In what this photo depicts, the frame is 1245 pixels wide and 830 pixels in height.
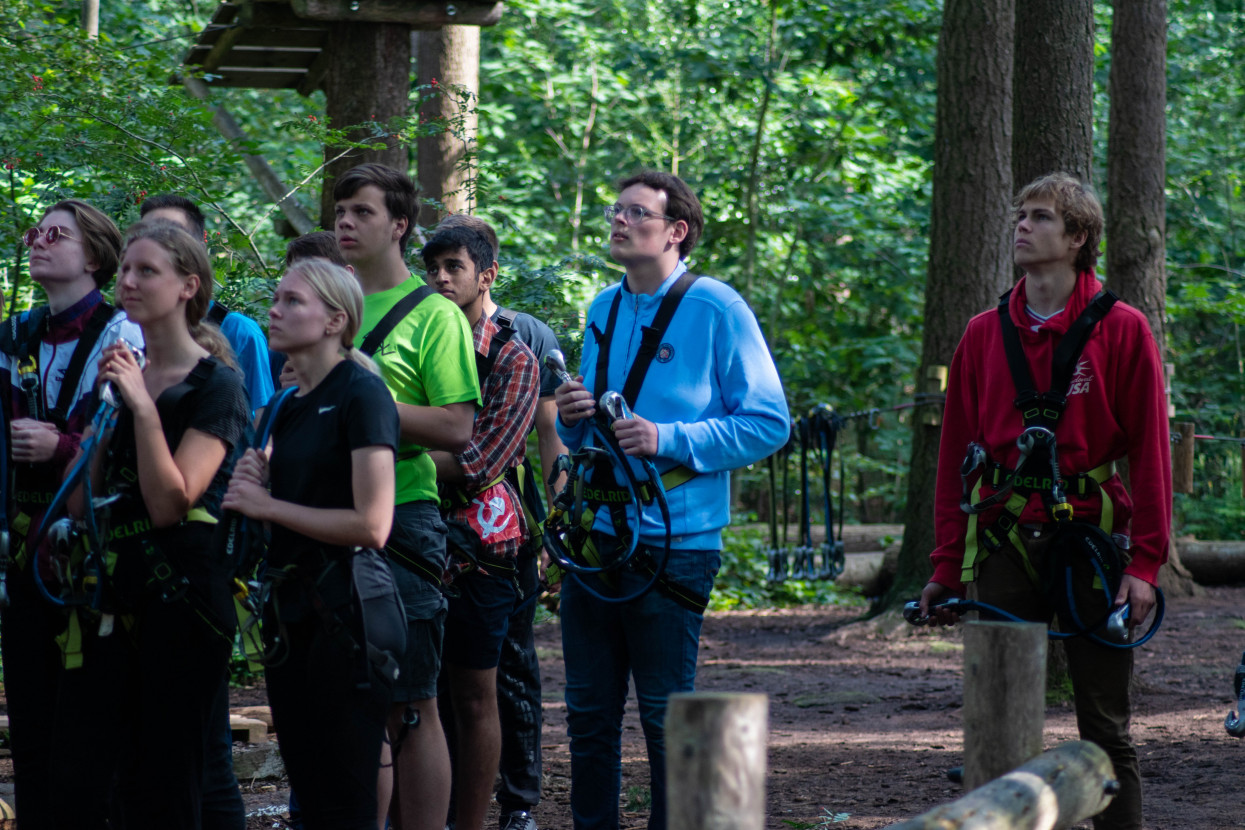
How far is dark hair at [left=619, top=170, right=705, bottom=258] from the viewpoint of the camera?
391 cm

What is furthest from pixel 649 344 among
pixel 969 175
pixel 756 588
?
pixel 756 588

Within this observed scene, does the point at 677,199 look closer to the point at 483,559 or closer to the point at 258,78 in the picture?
the point at 483,559

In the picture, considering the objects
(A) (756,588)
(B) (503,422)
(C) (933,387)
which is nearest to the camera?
(B) (503,422)

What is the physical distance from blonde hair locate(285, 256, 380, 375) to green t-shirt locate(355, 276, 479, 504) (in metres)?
0.50

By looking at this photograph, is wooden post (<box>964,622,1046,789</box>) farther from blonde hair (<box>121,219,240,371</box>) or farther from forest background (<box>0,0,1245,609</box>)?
forest background (<box>0,0,1245,609</box>)

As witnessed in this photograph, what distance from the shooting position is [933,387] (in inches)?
373

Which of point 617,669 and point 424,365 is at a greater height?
point 424,365

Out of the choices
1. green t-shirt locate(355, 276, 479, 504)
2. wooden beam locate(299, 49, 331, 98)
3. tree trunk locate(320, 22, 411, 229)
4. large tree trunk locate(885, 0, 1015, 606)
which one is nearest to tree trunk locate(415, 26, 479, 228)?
tree trunk locate(320, 22, 411, 229)

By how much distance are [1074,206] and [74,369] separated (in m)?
2.89

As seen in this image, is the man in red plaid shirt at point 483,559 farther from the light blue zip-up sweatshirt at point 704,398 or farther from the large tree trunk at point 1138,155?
the large tree trunk at point 1138,155

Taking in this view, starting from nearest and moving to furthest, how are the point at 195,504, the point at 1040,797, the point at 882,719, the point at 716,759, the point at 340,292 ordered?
the point at 716,759 < the point at 1040,797 < the point at 340,292 < the point at 195,504 < the point at 882,719

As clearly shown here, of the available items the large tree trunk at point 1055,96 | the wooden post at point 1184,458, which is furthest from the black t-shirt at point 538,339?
the wooden post at point 1184,458

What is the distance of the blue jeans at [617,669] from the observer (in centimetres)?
371

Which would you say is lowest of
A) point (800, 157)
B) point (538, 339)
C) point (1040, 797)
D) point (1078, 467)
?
point (1040, 797)
